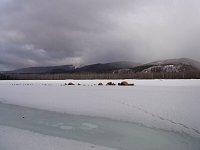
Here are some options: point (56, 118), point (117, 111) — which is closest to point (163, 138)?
point (117, 111)

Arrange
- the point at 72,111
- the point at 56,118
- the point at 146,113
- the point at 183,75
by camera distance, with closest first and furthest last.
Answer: the point at 146,113 → the point at 56,118 → the point at 72,111 → the point at 183,75

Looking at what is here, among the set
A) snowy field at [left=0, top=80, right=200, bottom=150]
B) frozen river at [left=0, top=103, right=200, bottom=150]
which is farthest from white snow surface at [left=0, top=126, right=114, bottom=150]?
frozen river at [left=0, top=103, right=200, bottom=150]

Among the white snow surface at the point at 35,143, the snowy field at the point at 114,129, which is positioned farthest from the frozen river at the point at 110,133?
the white snow surface at the point at 35,143

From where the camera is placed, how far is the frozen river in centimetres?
397

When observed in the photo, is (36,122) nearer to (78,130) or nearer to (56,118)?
(56,118)

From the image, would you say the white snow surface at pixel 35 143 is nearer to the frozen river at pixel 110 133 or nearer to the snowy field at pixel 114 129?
the snowy field at pixel 114 129

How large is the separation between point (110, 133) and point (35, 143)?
1.66 meters

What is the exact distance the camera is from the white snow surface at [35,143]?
3.74 m

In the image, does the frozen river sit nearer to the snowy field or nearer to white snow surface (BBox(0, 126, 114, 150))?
the snowy field

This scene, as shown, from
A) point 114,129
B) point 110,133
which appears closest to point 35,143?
point 110,133

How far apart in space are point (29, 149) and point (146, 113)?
3.55 meters

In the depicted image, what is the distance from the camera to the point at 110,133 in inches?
189

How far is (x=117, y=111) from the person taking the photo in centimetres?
673

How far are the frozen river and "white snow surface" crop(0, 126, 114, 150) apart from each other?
10.4 inches
